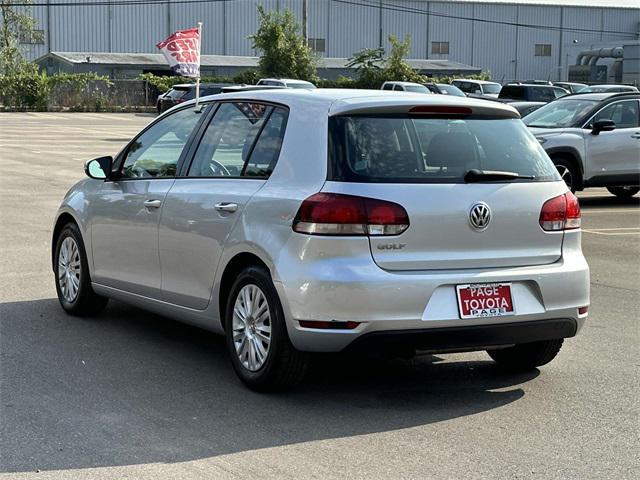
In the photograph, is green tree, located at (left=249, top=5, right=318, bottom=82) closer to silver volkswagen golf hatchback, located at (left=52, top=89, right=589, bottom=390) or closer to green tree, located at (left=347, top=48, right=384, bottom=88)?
green tree, located at (left=347, top=48, right=384, bottom=88)

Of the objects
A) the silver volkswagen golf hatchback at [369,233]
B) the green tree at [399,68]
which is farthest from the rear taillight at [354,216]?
the green tree at [399,68]

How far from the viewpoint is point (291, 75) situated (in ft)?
182

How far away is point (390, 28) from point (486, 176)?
69835 mm

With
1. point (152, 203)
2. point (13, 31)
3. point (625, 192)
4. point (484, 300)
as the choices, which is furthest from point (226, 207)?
point (13, 31)

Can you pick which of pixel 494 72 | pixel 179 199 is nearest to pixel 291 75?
pixel 494 72

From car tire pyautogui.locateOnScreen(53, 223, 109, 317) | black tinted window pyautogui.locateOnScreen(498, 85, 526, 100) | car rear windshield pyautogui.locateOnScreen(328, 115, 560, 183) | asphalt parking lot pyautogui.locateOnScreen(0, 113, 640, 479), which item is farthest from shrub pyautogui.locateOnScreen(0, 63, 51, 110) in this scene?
car rear windshield pyautogui.locateOnScreen(328, 115, 560, 183)

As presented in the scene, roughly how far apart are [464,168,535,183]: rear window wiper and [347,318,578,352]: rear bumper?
809 mm

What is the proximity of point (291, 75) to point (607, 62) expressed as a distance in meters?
27.1

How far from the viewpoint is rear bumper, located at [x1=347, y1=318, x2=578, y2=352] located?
5391mm

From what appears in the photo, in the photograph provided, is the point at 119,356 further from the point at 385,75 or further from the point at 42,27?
the point at 42,27

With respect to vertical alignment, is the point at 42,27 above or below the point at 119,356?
above

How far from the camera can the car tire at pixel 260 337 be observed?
5.61m

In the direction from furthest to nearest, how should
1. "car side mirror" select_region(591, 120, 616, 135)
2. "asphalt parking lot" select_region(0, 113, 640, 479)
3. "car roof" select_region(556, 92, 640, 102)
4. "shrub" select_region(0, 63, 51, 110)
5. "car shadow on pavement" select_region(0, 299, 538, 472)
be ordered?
1. "shrub" select_region(0, 63, 51, 110)
2. "car roof" select_region(556, 92, 640, 102)
3. "car side mirror" select_region(591, 120, 616, 135)
4. "car shadow on pavement" select_region(0, 299, 538, 472)
5. "asphalt parking lot" select_region(0, 113, 640, 479)

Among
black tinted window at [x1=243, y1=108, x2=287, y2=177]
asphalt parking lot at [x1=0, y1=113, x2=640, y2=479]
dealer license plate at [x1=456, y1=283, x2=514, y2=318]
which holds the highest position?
black tinted window at [x1=243, y1=108, x2=287, y2=177]
